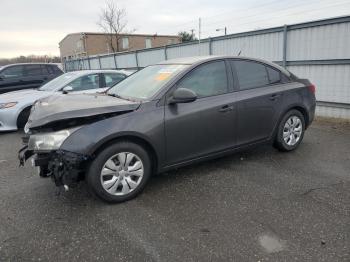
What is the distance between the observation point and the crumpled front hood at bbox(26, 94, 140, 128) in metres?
3.27

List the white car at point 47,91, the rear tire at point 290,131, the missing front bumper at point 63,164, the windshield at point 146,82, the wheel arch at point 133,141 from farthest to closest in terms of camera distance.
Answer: the white car at point 47,91, the rear tire at point 290,131, the windshield at point 146,82, the wheel arch at point 133,141, the missing front bumper at point 63,164

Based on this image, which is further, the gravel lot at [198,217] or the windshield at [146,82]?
the windshield at [146,82]

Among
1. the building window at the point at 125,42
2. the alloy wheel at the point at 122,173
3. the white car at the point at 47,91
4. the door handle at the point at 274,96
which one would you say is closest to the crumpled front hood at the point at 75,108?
the alloy wheel at the point at 122,173

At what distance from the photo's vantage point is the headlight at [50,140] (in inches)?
126

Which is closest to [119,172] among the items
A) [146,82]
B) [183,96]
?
[183,96]

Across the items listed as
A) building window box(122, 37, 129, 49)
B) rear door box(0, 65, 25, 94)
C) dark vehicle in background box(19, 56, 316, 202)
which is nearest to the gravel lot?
dark vehicle in background box(19, 56, 316, 202)

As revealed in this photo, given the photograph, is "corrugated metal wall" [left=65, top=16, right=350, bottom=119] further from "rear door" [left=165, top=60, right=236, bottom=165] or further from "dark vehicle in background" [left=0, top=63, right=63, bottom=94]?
"dark vehicle in background" [left=0, top=63, right=63, bottom=94]

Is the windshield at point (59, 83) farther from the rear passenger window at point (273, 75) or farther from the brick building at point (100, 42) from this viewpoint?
the brick building at point (100, 42)

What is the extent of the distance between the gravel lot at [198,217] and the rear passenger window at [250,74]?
1.18 m

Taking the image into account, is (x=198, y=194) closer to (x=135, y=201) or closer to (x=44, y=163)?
(x=135, y=201)

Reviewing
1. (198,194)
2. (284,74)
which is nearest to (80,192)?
(198,194)

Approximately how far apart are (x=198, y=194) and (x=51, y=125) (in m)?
1.83

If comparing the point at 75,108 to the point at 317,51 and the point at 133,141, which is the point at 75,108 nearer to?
the point at 133,141

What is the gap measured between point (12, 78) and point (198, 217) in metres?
9.84
